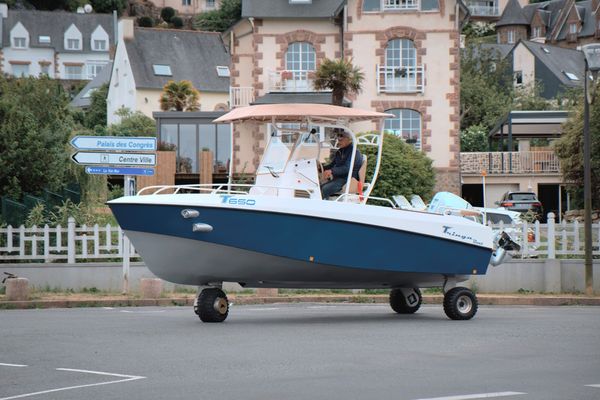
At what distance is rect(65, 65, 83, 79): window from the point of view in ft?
400

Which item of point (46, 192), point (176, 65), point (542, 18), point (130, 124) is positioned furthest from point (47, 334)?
point (542, 18)

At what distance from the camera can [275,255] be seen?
15.5 meters

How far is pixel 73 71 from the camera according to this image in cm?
12250

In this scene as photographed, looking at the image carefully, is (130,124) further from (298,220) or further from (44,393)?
(44,393)

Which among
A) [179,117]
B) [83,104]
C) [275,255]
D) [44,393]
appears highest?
[83,104]

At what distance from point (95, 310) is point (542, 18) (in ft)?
389

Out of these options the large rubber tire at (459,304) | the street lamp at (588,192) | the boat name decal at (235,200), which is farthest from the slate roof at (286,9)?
the boat name decal at (235,200)

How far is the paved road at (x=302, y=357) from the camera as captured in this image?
9.73 meters

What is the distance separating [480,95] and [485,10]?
70.6 m

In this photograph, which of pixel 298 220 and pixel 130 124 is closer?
pixel 298 220

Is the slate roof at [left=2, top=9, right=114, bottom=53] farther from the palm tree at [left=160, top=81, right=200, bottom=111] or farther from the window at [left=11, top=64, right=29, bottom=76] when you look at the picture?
the palm tree at [left=160, top=81, right=200, bottom=111]

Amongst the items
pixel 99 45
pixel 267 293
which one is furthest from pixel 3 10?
pixel 267 293

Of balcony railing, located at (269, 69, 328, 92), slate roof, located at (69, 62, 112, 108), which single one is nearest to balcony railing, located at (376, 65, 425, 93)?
balcony railing, located at (269, 69, 328, 92)

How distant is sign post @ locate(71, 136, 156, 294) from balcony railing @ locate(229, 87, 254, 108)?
95.9ft
